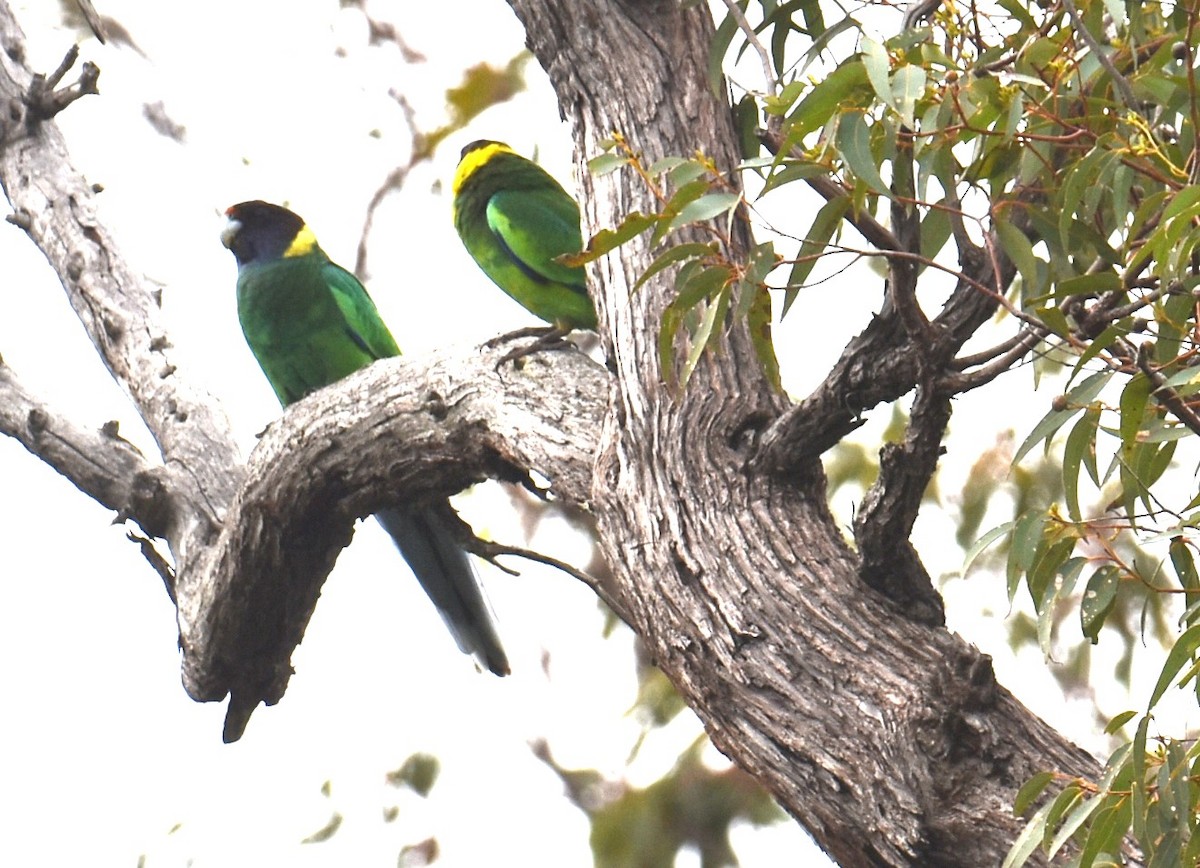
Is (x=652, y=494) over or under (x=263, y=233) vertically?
under

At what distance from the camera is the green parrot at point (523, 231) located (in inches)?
121

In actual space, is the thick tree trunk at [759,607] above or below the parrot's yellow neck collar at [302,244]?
below

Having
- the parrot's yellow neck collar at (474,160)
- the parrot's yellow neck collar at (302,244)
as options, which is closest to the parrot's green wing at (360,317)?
the parrot's yellow neck collar at (302,244)

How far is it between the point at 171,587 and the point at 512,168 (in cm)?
127

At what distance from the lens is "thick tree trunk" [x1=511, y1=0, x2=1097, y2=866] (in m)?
1.72

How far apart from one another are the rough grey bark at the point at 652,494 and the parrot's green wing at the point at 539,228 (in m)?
0.57

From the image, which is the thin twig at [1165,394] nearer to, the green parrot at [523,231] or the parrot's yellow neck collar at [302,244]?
the green parrot at [523,231]

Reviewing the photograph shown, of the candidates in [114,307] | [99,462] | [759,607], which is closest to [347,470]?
[99,462]

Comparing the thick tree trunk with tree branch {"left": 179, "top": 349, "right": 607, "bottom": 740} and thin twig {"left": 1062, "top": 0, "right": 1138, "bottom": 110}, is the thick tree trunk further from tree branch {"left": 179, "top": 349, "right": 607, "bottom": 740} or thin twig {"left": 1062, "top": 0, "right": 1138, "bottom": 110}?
thin twig {"left": 1062, "top": 0, "right": 1138, "bottom": 110}

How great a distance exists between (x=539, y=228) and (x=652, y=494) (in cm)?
131

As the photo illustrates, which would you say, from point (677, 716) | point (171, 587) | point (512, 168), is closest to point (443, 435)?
point (171, 587)

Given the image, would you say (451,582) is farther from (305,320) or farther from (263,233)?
(263,233)

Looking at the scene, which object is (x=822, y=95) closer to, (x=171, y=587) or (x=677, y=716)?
(x=171, y=587)

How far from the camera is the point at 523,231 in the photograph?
125 inches
